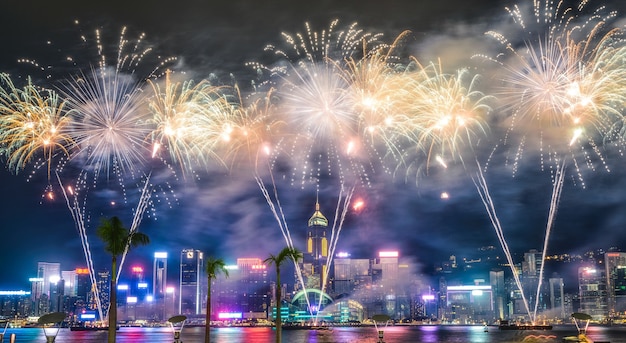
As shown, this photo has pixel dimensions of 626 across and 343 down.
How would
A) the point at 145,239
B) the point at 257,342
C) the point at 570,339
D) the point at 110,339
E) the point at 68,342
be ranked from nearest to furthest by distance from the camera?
1. the point at 110,339
2. the point at 145,239
3. the point at 570,339
4. the point at 257,342
5. the point at 68,342

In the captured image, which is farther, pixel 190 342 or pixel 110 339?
pixel 190 342

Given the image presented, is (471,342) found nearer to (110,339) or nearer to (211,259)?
(211,259)

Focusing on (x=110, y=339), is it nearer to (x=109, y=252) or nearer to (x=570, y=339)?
(x=109, y=252)

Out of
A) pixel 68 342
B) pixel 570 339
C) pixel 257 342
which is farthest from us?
pixel 68 342

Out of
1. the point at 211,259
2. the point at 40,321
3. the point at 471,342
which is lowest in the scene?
the point at 471,342

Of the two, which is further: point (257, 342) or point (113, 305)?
point (257, 342)

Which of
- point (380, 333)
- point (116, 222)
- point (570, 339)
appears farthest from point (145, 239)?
point (570, 339)

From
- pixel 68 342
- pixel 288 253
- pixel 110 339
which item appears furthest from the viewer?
pixel 68 342

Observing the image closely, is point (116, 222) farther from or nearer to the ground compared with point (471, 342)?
farther from the ground

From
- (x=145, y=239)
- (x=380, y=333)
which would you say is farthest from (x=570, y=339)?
(x=145, y=239)
